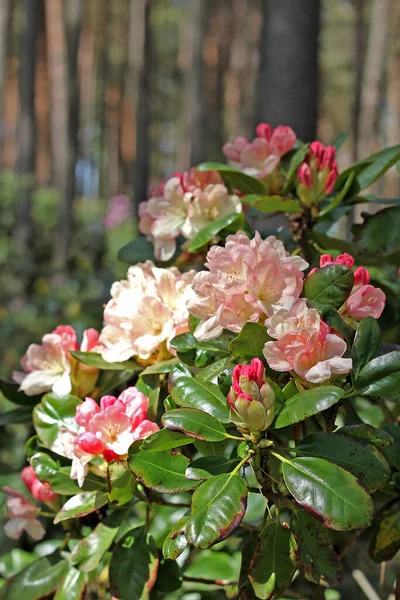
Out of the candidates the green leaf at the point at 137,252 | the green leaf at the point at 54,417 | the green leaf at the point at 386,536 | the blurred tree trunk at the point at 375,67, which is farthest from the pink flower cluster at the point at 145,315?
the blurred tree trunk at the point at 375,67

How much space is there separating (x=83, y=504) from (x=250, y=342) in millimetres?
368

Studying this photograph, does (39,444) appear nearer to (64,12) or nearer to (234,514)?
(234,514)

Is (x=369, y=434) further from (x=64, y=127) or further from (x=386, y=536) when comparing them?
(x=64, y=127)

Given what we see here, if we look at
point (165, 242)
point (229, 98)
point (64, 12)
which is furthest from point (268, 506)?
point (229, 98)

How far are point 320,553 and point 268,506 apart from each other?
3.5 inches

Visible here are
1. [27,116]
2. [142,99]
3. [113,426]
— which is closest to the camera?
[113,426]

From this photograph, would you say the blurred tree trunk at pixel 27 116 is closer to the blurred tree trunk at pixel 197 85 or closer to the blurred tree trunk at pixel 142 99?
the blurred tree trunk at pixel 197 85

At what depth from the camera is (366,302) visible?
100 cm

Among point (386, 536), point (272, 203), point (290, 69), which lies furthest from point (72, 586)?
point (290, 69)

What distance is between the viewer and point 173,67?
25.5m

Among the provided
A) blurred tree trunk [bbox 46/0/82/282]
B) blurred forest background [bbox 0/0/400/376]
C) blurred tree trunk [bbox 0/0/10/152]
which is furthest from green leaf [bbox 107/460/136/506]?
Answer: blurred tree trunk [bbox 0/0/10/152]

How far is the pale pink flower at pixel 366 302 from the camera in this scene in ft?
3.23

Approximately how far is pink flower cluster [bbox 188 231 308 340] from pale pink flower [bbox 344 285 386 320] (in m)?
0.09

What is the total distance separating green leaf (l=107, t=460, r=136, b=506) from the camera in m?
0.98
